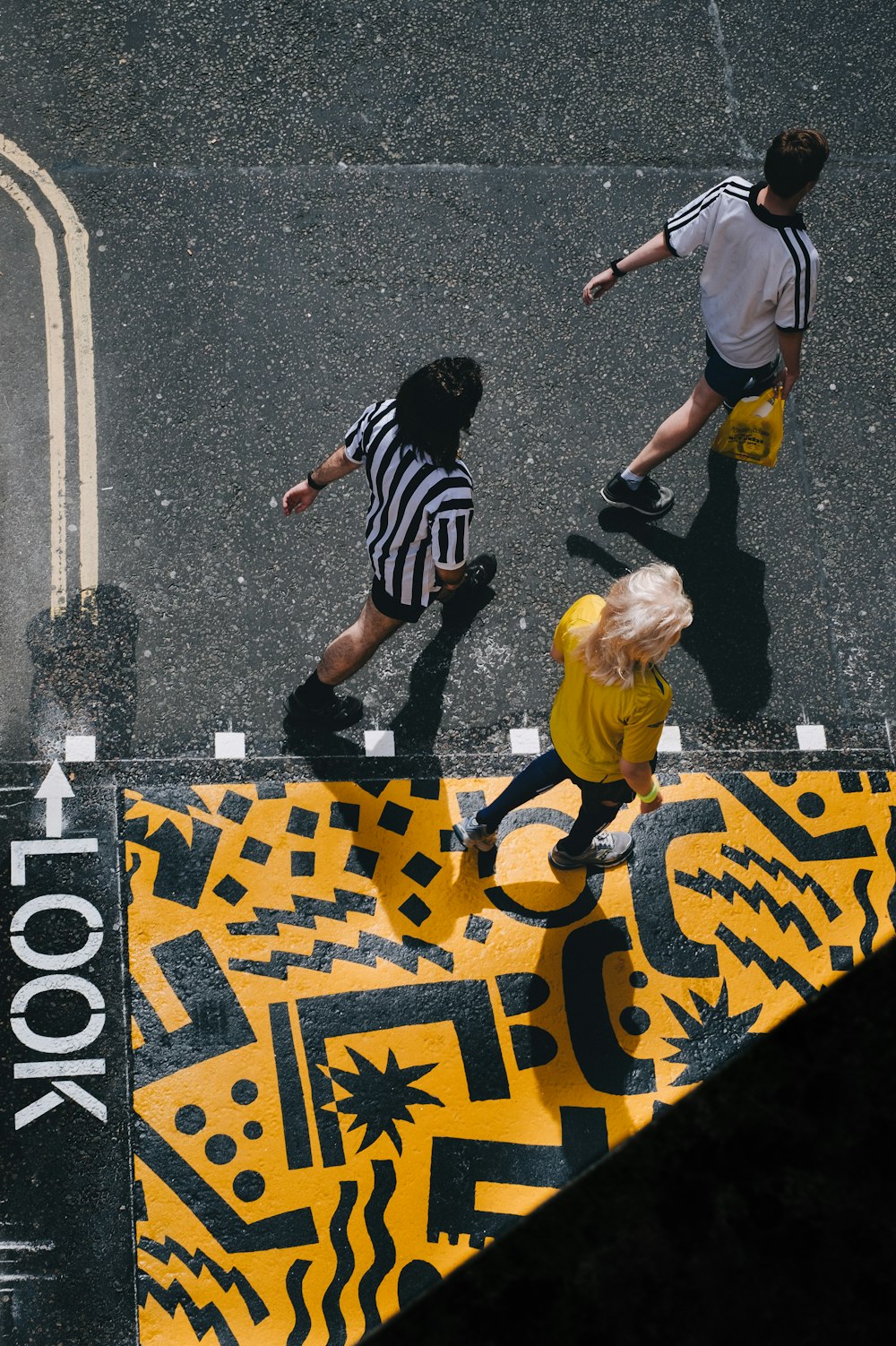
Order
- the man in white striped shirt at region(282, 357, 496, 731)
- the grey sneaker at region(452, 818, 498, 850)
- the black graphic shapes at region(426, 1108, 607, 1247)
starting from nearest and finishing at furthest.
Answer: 1. the man in white striped shirt at region(282, 357, 496, 731)
2. the black graphic shapes at region(426, 1108, 607, 1247)
3. the grey sneaker at region(452, 818, 498, 850)

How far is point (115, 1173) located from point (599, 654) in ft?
9.49

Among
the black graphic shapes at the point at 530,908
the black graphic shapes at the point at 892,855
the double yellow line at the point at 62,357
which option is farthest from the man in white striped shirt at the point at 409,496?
the black graphic shapes at the point at 892,855

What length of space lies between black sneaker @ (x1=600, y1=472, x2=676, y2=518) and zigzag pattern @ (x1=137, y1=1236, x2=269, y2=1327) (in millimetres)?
3820

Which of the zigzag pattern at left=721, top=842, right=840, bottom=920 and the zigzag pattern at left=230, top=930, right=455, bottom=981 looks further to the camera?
the zigzag pattern at left=721, top=842, right=840, bottom=920

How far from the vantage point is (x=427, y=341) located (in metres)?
5.91

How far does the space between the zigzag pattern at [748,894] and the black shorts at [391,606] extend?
5.61 feet

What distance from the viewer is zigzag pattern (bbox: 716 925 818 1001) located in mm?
4988

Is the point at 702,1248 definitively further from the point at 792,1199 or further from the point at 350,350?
the point at 350,350

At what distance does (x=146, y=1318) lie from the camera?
440 cm

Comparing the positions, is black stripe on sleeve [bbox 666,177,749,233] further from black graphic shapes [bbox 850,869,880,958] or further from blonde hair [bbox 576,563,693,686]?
black graphic shapes [bbox 850,869,880,958]

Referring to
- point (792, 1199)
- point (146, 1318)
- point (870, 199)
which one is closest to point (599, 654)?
point (792, 1199)

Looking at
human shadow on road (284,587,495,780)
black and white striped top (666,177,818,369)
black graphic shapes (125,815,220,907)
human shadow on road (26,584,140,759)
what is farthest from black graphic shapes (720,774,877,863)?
human shadow on road (26,584,140,759)

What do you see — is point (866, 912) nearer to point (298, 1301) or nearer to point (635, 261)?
point (298, 1301)

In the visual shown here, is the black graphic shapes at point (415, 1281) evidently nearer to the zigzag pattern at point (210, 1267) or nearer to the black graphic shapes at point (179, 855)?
the zigzag pattern at point (210, 1267)
